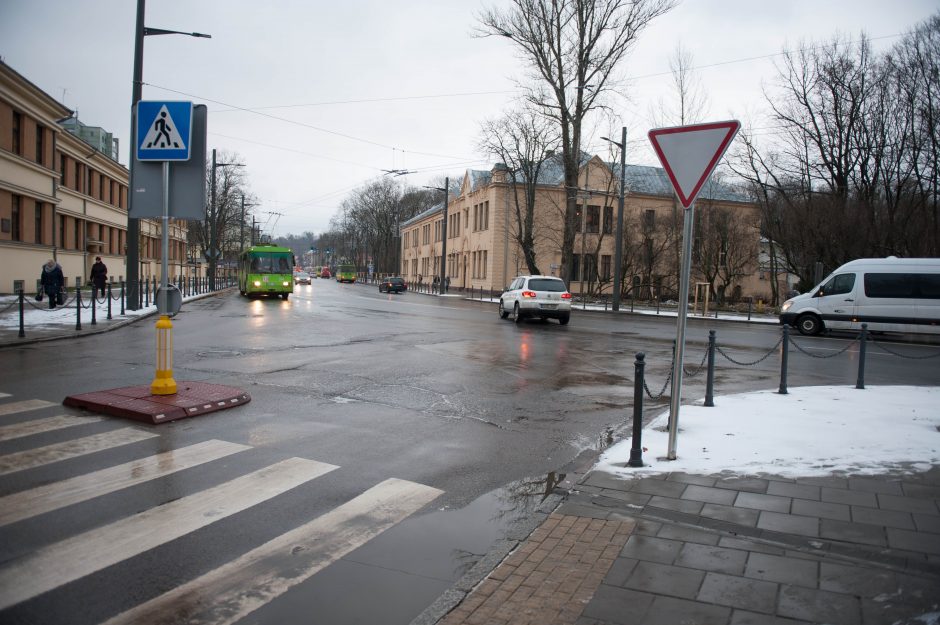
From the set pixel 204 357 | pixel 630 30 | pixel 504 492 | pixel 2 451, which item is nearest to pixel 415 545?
pixel 504 492

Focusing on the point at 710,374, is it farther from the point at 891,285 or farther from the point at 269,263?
the point at 269,263

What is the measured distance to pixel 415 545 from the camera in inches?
168

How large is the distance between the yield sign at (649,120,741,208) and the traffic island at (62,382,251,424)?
19.1 ft

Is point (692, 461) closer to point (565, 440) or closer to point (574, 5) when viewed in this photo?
point (565, 440)

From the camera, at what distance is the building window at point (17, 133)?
93.6ft

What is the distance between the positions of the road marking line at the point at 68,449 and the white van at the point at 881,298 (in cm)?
2255

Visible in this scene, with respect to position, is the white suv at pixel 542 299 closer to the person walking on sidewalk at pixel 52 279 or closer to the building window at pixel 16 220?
the person walking on sidewalk at pixel 52 279

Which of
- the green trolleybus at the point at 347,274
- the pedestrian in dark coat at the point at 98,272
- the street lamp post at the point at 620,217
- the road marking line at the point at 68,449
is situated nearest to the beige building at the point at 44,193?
the pedestrian in dark coat at the point at 98,272

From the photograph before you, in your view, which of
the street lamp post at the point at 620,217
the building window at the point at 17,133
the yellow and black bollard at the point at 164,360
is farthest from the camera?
the street lamp post at the point at 620,217

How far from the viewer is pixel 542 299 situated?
23766mm

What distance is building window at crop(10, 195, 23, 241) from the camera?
1118 inches

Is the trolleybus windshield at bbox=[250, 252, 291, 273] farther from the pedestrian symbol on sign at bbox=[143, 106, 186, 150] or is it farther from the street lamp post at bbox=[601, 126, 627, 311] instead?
the pedestrian symbol on sign at bbox=[143, 106, 186, 150]

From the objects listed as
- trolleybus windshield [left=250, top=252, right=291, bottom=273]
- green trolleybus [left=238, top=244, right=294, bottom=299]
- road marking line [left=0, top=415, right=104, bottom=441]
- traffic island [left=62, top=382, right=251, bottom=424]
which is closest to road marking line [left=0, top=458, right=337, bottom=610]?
traffic island [left=62, top=382, right=251, bottom=424]

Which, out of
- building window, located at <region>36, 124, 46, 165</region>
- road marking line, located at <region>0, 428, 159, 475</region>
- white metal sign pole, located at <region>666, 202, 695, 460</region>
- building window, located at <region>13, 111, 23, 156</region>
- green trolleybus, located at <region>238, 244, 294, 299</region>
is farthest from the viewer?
green trolleybus, located at <region>238, 244, 294, 299</region>
